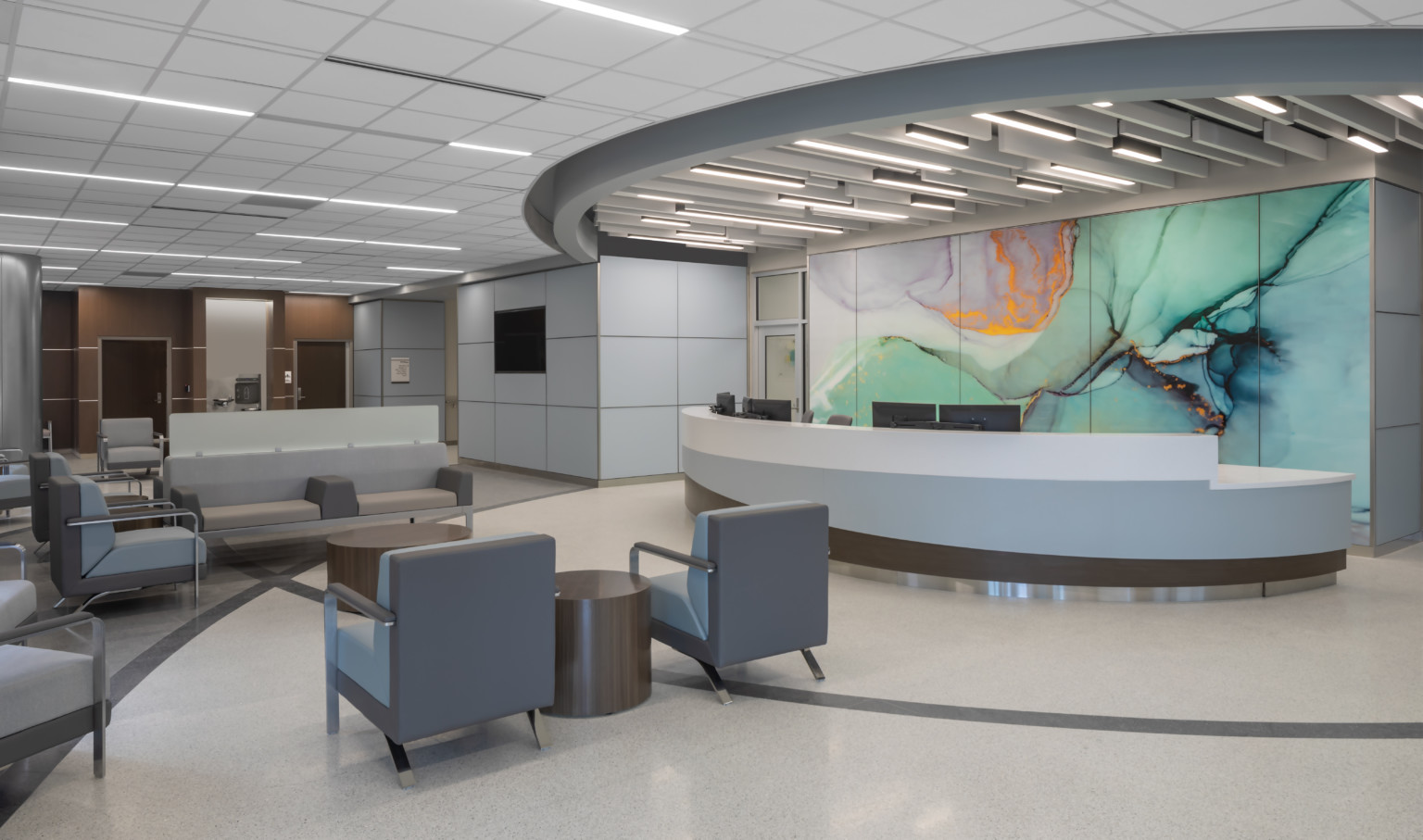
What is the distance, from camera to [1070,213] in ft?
29.1

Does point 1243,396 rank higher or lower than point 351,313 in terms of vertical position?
lower

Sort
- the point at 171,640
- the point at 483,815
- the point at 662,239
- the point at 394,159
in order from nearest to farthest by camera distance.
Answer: the point at 483,815, the point at 171,640, the point at 394,159, the point at 662,239

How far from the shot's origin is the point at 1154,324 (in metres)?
8.29

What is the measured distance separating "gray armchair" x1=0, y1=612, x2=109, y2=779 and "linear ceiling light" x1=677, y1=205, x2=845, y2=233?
22.3ft

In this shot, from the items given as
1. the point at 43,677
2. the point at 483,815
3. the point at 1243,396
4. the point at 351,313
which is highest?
the point at 351,313

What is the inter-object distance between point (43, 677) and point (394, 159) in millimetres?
4464

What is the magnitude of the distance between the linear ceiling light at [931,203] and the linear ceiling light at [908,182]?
521mm

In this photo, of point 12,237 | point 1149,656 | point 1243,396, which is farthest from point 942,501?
point 12,237

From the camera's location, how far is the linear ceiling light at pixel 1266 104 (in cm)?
566

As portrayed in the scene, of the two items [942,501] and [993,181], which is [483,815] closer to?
[942,501]

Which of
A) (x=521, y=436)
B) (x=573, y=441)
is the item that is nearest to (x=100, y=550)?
(x=573, y=441)

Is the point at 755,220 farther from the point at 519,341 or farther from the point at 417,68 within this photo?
the point at 417,68

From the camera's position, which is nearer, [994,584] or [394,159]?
[994,584]

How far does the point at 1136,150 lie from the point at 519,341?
8.54 m
